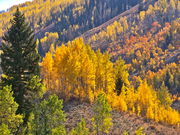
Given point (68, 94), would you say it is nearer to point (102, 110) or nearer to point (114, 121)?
point (114, 121)

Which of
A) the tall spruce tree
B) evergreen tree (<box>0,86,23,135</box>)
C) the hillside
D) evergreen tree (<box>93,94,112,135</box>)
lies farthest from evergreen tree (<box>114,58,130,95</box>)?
evergreen tree (<box>0,86,23,135</box>)

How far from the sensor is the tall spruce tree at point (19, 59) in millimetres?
28047

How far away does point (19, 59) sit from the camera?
28.5 meters

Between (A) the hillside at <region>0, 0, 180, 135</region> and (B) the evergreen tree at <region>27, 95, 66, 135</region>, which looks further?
(A) the hillside at <region>0, 0, 180, 135</region>

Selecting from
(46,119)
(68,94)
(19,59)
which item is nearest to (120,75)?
(68,94)

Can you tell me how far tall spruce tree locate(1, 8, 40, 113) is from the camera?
28.0 m

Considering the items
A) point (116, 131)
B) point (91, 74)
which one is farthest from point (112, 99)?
point (116, 131)

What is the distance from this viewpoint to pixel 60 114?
2495 centimetres

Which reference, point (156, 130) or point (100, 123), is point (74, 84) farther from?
point (100, 123)

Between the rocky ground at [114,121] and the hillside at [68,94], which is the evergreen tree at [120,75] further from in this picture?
the rocky ground at [114,121]

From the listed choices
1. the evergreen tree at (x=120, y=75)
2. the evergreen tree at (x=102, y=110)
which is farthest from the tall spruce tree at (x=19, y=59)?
the evergreen tree at (x=120, y=75)

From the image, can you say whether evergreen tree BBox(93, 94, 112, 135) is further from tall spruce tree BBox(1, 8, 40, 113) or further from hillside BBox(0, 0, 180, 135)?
tall spruce tree BBox(1, 8, 40, 113)

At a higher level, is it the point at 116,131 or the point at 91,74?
the point at 91,74

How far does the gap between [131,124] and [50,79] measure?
2789 centimetres
